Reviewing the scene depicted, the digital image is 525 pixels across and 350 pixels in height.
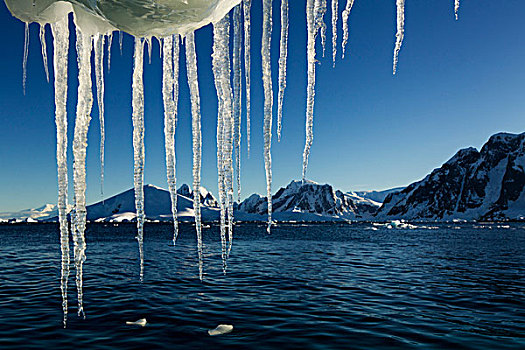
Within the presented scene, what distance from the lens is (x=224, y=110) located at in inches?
192

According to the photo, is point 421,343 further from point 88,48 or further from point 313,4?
point 88,48

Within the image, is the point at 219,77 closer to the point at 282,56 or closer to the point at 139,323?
the point at 282,56

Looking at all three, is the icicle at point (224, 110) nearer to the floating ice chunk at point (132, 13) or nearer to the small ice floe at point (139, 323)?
the floating ice chunk at point (132, 13)

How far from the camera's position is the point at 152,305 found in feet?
50.7

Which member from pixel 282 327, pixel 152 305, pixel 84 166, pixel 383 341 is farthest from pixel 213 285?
pixel 84 166

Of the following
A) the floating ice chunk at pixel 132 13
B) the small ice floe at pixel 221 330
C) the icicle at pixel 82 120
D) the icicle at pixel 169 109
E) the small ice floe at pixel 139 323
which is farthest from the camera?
the small ice floe at pixel 139 323

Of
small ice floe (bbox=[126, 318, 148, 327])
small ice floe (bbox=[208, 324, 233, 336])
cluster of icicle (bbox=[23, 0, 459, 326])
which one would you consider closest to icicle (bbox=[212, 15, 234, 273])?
cluster of icicle (bbox=[23, 0, 459, 326])

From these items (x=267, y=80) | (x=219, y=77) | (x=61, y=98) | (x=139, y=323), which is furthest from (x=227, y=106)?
(x=139, y=323)

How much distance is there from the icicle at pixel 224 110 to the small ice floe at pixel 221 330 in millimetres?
7710

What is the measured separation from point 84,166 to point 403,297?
655 inches

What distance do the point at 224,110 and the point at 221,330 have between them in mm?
9120

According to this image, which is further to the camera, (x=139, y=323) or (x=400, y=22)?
(x=139, y=323)

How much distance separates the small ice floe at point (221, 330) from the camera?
1151cm

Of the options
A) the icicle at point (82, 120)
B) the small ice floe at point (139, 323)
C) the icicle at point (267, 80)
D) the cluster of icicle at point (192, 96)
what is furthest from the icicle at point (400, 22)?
the small ice floe at point (139, 323)
